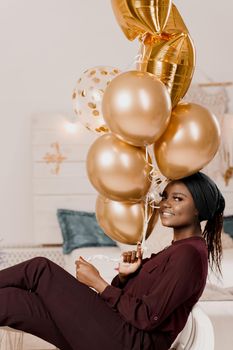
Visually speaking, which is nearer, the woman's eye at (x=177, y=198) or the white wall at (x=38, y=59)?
the woman's eye at (x=177, y=198)

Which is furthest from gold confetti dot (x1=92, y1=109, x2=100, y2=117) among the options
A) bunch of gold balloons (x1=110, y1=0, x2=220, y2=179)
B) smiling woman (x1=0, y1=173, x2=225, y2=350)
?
smiling woman (x1=0, y1=173, x2=225, y2=350)

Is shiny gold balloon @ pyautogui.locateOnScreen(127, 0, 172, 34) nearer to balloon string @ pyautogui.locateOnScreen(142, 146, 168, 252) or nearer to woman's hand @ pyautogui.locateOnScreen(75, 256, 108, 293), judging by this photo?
balloon string @ pyautogui.locateOnScreen(142, 146, 168, 252)

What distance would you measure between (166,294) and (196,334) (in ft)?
0.51

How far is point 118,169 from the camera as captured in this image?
180cm

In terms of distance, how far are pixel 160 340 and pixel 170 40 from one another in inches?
31.9

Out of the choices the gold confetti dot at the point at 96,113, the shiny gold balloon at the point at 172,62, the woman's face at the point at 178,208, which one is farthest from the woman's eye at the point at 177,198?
the gold confetti dot at the point at 96,113

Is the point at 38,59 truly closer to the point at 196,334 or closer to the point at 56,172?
the point at 56,172

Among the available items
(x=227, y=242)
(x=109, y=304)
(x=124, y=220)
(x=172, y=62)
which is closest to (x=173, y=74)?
(x=172, y=62)

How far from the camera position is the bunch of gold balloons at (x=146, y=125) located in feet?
5.72

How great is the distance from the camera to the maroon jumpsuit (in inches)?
69.0

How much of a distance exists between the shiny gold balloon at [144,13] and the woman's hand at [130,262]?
0.60 metres

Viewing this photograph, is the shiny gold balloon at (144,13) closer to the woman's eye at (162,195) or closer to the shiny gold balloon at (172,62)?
the shiny gold balloon at (172,62)

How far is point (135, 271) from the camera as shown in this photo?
6.40 feet

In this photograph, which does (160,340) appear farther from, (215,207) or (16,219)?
(16,219)
